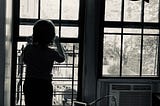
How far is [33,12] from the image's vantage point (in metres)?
3.70

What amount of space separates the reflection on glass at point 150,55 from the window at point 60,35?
2.34ft

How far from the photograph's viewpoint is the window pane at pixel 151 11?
3826 mm

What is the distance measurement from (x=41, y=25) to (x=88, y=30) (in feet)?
4.36

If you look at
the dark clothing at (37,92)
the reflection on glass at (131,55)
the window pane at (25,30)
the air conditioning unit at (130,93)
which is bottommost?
the air conditioning unit at (130,93)

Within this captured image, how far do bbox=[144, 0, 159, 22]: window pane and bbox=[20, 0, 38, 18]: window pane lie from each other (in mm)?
1147

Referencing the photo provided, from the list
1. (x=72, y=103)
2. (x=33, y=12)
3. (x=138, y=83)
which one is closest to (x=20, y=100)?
(x=72, y=103)

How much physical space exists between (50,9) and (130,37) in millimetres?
886

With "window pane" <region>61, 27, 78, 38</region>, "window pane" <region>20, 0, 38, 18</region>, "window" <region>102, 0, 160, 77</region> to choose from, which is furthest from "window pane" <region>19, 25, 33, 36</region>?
"window" <region>102, 0, 160, 77</region>

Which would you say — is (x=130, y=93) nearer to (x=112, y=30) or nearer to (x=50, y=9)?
(x=112, y=30)

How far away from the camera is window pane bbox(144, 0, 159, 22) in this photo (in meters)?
3.83

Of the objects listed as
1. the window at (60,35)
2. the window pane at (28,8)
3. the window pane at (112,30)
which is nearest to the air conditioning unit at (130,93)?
the window at (60,35)

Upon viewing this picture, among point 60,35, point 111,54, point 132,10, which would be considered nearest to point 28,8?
point 60,35

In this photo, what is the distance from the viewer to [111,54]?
12.5 feet

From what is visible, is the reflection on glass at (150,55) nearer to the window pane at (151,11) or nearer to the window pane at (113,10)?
the window pane at (151,11)
